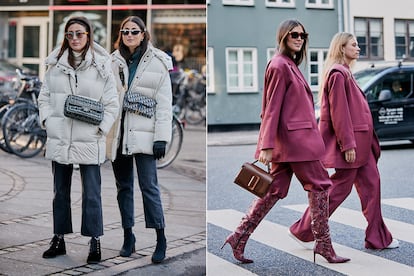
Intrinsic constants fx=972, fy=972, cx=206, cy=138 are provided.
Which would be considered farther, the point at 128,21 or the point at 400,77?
the point at 400,77

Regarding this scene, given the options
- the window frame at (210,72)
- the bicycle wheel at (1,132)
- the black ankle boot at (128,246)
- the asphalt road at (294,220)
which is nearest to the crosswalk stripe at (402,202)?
the asphalt road at (294,220)

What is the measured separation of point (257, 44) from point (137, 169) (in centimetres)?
76

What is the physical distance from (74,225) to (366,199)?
1355mm

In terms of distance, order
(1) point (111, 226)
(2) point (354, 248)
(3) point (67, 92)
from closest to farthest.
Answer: (3) point (67, 92), (1) point (111, 226), (2) point (354, 248)

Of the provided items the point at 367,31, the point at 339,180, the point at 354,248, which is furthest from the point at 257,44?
the point at 354,248

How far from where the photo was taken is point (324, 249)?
13.8ft

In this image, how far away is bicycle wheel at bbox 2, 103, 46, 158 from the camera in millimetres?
3822

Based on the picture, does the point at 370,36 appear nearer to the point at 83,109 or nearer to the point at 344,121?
the point at 344,121

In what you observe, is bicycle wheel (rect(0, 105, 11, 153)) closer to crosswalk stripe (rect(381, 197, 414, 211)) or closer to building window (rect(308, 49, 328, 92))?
building window (rect(308, 49, 328, 92))

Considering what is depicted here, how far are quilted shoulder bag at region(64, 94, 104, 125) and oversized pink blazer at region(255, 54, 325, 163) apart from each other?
0.72 metres

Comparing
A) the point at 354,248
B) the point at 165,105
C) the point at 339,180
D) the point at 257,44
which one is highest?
the point at 257,44

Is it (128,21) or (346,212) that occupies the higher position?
(128,21)

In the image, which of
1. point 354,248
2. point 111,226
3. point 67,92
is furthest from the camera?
point 354,248

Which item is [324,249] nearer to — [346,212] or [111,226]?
[346,212]
